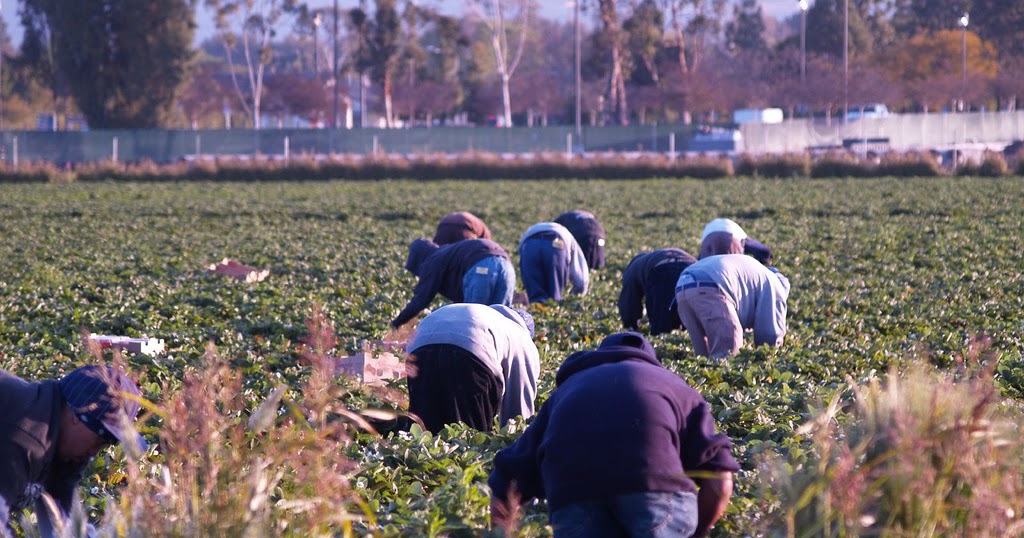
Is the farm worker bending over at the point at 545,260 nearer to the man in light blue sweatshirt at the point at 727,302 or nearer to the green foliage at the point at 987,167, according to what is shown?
the man in light blue sweatshirt at the point at 727,302

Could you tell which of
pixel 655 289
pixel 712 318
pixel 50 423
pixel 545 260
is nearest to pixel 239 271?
pixel 545 260

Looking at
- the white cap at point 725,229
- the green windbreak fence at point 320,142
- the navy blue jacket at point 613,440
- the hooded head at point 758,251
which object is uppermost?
the green windbreak fence at point 320,142

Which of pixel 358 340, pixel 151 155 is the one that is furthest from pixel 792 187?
pixel 151 155

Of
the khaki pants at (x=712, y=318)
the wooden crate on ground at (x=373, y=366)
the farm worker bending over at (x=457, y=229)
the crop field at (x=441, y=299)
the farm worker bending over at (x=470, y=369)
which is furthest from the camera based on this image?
the farm worker bending over at (x=457, y=229)

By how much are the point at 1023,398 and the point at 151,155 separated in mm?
48998

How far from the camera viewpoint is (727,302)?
32.4 ft

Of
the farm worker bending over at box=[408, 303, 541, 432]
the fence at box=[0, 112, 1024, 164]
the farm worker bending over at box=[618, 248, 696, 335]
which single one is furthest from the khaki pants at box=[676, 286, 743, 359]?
the fence at box=[0, 112, 1024, 164]

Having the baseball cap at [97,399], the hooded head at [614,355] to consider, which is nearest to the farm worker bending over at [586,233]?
the hooded head at [614,355]

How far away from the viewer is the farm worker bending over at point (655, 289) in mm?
10984

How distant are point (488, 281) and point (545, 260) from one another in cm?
360

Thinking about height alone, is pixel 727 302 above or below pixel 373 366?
above

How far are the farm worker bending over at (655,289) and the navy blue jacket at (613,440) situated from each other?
20.0ft

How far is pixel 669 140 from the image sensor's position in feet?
185

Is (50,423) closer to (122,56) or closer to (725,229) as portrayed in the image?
(725,229)
